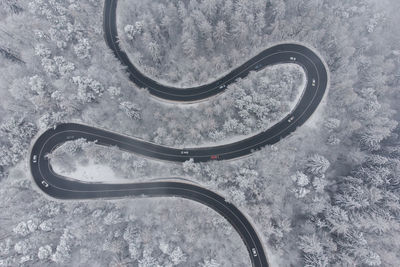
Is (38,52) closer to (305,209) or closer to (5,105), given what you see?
(5,105)

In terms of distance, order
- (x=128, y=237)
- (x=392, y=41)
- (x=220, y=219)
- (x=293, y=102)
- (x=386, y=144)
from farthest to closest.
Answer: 1. (x=392, y=41)
2. (x=293, y=102)
3. (x=386, y=144)
4. (x=220, y=219)
5. (x=128, y=237)

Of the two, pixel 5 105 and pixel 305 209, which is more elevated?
pixel 5 105

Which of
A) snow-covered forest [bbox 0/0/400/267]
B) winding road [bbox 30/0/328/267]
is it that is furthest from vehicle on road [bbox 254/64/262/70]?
snow-covered forest [bbox 0/0/400/267]

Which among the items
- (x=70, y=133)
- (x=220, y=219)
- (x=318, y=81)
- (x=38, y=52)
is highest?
(x=318, y=81)

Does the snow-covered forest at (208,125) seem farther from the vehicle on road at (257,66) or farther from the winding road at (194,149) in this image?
the vehicle on road at (257,66)

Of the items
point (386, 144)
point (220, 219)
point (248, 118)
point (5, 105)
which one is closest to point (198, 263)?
point (220, 219)

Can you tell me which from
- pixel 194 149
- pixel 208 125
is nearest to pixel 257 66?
pixel 208 125

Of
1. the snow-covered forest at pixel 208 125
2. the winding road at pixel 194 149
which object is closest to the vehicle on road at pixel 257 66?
the winding road at pixel 194 149
